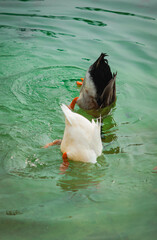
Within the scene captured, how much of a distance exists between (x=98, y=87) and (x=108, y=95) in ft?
0.66

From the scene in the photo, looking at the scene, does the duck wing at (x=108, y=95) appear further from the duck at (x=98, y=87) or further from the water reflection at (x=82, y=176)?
the water reflection at (x=82, y=176)

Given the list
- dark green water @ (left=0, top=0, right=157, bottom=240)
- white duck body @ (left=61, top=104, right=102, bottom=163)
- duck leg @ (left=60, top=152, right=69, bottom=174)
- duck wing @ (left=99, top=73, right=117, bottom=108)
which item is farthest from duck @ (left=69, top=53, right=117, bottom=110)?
duck leg @ (left=60, top=152, right=69, bottom=174)

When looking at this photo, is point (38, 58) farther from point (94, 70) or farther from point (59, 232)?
point (59, 232)

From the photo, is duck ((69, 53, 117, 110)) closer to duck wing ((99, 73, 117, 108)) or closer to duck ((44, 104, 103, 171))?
duck wing ((99, 73, 117, 108))

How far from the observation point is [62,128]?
351cm

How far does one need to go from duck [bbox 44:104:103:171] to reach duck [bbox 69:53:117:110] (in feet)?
3.22

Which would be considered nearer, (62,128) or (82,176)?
(82,176)

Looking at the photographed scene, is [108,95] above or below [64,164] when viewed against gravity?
above

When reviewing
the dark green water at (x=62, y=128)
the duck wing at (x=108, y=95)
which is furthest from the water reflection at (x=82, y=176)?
the duck wing at (x=108, y=95)

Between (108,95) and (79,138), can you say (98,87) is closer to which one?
(108,95)

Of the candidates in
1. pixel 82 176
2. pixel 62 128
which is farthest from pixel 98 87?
pixel 82 176

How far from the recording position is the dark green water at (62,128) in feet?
6.86

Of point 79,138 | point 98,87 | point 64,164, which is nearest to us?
point 79,138

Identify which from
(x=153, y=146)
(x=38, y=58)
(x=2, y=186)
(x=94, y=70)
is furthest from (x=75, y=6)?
(x=2, y=186)
